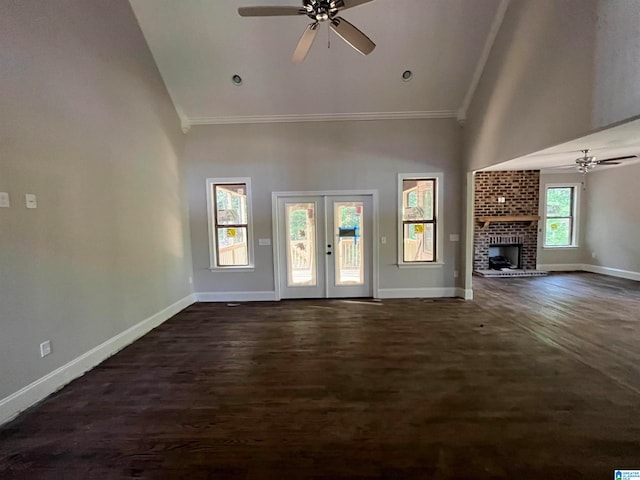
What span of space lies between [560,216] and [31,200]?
10.5 m

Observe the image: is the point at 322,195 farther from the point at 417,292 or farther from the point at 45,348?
the point at 45,348

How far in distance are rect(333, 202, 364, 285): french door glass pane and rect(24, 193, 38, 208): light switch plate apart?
4.13 m

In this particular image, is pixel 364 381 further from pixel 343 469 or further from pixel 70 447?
pixel 70 447

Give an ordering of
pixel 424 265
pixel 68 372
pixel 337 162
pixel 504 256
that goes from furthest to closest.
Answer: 1. pixel 504 256
2. pixel 424 265
3. pixel 337 162
4. pixel 68 372

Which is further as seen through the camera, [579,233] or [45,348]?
[579,233]

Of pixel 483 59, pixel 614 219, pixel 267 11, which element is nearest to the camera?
pixel 267 11

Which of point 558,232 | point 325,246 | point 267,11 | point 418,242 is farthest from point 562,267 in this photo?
point 267,11

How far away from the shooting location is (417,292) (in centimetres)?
583

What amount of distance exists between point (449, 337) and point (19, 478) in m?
4.03

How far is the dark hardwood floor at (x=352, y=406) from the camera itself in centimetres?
196

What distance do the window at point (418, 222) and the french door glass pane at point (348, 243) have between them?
0.76m

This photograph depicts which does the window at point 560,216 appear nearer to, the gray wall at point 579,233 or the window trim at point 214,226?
the gray wall at point 579,233

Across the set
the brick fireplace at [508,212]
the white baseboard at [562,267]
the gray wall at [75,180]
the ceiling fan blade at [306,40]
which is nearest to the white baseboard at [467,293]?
the brick fireplace at [508,212]

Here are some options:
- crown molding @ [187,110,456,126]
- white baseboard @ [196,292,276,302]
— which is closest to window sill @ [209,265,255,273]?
white baseboard @ [196,292,276,302]
